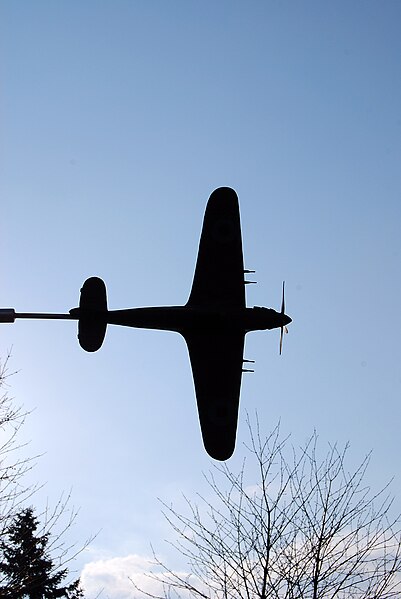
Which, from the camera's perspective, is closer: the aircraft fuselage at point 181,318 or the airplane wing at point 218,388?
the aircraft fuselage at point 181,318

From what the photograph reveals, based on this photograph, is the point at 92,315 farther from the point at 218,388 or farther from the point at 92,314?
the point at 218,388

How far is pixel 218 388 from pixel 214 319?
180 centimetres

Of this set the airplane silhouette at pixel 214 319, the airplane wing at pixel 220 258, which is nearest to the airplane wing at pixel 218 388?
the airplane silhouette at pixel 214 319

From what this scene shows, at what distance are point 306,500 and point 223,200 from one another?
6.66 metres

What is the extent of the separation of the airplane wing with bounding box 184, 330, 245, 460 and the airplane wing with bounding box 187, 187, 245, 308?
2.68 feet

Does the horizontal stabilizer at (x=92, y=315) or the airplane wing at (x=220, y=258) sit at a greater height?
the airplane wing at (x=220, y=258)

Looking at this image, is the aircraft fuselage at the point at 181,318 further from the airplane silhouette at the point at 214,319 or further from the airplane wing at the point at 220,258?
the airplane wing at the point at 220,258

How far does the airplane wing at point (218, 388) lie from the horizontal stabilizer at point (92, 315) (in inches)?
77.5

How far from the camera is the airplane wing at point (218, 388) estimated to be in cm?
1277

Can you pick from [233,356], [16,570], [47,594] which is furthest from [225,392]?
[47,594]

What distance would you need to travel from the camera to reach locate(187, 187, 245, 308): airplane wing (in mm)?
13289

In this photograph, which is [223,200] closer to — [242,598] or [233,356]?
[233,356]

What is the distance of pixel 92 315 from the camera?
36.8 ft

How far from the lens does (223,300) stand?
43.3ft
